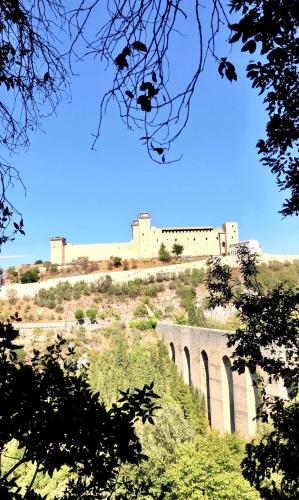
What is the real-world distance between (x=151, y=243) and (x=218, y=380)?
124ft

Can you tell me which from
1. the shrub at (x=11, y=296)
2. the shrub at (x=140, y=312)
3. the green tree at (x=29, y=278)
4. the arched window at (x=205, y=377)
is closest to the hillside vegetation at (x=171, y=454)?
the arched window at (x=205, y=377)

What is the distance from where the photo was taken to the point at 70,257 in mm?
55562

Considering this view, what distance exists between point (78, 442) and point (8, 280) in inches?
1958

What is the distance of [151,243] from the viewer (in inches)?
2130

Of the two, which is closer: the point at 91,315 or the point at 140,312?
the point at 91,315

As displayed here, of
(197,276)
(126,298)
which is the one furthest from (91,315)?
(197,276)

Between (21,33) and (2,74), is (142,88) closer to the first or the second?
(21,33)

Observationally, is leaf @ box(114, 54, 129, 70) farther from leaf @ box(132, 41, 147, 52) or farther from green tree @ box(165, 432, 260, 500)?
green tree @ box(165, 432, 260, 500)

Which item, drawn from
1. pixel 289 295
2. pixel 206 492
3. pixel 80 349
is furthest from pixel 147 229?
pixel 289 295

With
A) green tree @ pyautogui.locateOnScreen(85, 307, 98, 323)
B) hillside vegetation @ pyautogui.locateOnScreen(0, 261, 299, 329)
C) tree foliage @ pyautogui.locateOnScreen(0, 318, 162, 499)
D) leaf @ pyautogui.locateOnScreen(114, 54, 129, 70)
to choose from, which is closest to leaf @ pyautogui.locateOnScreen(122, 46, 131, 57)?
leaf @ pyautogui.locateOnScreen(114, 54, 129, 70)

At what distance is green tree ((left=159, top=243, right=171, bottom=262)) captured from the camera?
51.8m

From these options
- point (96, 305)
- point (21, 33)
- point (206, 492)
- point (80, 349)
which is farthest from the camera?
point (96, 305)

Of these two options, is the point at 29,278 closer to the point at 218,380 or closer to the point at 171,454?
the point at 218,380

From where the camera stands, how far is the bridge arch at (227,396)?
52.8 feet
